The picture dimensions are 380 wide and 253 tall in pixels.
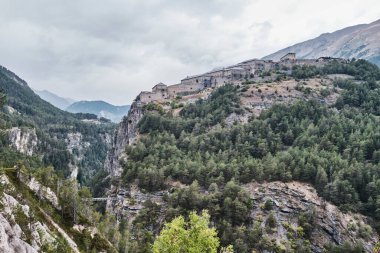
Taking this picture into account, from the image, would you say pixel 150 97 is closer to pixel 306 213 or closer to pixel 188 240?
pixel 306 213

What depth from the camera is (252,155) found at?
419 feet

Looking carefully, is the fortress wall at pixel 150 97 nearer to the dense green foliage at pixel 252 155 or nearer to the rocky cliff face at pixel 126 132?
the rocky cliff face at pixel 126 132

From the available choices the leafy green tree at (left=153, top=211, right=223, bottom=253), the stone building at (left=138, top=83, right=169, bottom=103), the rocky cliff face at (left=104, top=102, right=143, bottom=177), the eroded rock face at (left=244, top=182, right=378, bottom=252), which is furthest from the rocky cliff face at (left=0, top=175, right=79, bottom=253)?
the stone building at (left=138, top=83, right=169, bottom=103)

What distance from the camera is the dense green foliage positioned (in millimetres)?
102312

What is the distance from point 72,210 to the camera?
7919cm

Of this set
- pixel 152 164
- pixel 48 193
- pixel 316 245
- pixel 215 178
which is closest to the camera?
pixel 48 193

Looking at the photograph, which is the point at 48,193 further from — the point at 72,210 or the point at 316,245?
the point at 316,245

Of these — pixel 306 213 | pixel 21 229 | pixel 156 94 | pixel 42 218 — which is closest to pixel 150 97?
pixel 156 94

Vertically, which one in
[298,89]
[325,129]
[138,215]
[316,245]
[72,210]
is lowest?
[316,245]

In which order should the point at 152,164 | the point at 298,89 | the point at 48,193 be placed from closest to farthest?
the point at 48,193 → the point at 152,164 → the point at 298,89

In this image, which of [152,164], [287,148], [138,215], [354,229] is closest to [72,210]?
[138,215]

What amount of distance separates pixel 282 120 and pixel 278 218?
48.0 m

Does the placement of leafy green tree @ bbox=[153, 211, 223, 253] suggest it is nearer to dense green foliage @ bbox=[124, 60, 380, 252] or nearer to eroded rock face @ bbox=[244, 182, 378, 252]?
dense green foliage @ bbox=[124, 60, 380, 252]

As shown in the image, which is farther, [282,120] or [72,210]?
[282,120]
